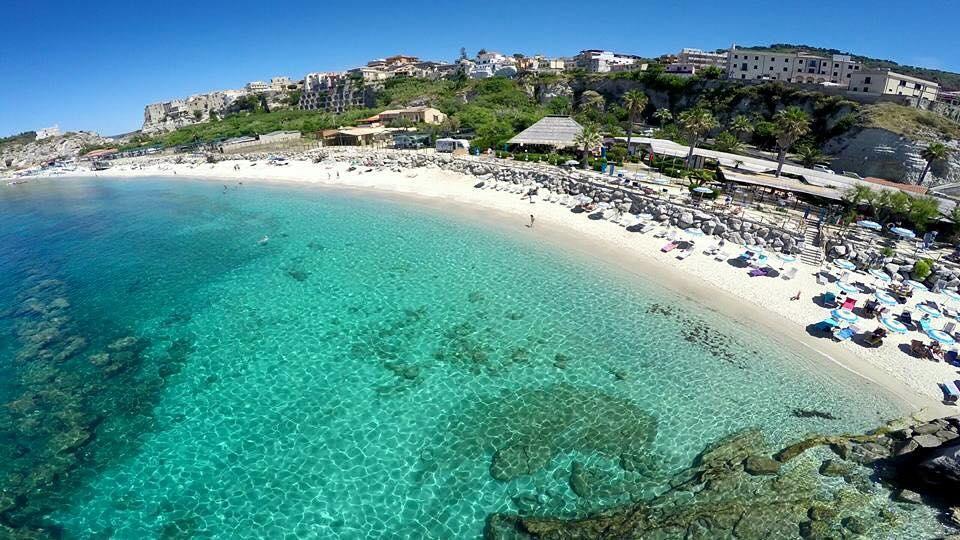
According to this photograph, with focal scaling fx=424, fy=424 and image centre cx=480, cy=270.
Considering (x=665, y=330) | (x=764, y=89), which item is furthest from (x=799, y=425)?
(x=764, y=89)

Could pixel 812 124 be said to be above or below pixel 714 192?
above

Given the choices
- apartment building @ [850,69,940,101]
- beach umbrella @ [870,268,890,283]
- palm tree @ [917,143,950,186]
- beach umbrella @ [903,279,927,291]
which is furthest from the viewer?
apartment building @ [850,69,940,101]

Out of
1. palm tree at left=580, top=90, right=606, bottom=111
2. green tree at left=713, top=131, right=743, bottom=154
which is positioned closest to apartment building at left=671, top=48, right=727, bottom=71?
palm tree at left=580, top=90, right=606, bottom=111

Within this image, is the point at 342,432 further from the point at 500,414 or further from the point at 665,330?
the point at 665,330

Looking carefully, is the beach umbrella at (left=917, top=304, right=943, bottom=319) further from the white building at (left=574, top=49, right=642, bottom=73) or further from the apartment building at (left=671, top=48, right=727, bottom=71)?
the apartment building at (left=671, top=48, right=727, bottom=71)

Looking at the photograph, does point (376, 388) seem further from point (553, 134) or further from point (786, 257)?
point (553, 134)

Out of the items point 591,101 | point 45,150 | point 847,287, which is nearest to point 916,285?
point 847,287
